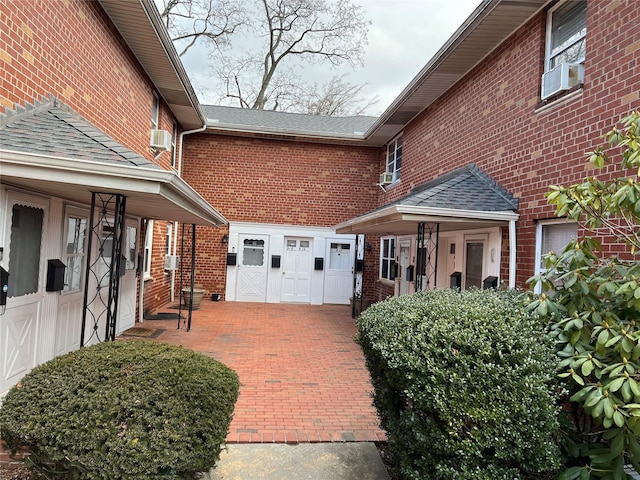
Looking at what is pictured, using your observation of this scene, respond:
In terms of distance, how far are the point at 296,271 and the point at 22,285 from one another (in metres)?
9.40

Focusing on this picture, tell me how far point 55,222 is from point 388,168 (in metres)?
9.75

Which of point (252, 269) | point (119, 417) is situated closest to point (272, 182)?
point (252, 269)

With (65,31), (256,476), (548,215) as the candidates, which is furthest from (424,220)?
(65,31)

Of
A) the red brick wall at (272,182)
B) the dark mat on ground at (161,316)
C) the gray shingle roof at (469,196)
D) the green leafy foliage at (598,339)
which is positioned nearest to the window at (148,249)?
the dark mat on ground at (161,316)

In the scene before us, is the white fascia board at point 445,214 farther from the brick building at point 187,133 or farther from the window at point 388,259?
the window at point 388,259

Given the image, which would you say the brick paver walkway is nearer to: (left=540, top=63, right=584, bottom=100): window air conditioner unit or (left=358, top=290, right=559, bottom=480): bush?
(left=358, top=290, right=559, bottom=480): bush

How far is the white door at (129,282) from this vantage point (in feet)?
26.4

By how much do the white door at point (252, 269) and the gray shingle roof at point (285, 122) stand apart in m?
3.54

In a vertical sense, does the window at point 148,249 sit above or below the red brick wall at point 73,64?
below

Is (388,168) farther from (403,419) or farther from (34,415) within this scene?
(34,415)

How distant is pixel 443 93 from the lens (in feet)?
28.8

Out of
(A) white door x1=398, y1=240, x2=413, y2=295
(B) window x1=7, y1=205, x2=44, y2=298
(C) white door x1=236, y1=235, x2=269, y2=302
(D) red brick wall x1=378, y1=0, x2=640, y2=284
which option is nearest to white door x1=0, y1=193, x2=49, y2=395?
(B) window x1=7, y1=205, x2=44, y2=298

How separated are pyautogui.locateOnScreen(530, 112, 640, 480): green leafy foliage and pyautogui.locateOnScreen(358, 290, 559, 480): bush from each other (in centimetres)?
18

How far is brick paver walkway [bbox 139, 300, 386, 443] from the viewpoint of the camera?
4.17m
